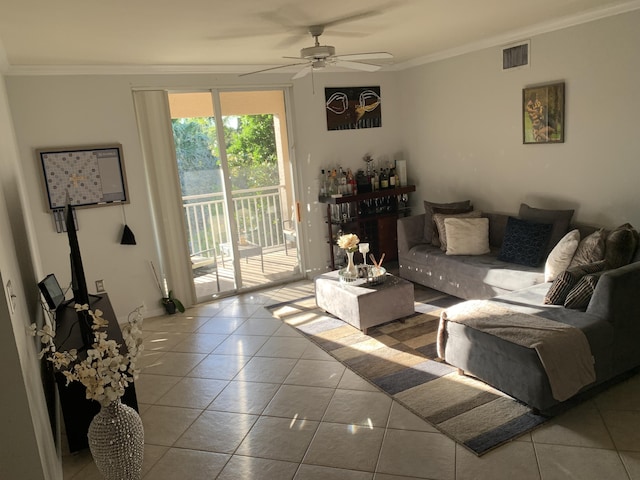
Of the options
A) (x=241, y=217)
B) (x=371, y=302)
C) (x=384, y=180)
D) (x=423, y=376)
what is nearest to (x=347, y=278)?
(x=371, y=302)

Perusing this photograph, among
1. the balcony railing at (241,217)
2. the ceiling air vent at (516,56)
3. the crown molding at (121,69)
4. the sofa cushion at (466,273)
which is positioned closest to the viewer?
the sofa cushion at (466,273)

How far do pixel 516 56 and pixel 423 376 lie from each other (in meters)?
3.18

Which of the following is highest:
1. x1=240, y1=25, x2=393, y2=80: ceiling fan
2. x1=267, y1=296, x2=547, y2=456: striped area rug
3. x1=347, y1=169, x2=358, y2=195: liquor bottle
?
x1=240, y1=25, x2=393, y2=80: ceiling fan

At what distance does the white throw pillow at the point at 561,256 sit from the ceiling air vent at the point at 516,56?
1782 millimetres

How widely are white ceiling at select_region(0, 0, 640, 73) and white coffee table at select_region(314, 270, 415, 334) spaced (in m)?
2.13

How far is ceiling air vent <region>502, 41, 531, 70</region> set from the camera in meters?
4.39

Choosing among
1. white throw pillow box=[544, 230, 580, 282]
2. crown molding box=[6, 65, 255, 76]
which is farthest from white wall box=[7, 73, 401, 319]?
white throw pillow box=[544, 230, 580, 282]

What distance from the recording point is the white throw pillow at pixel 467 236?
462 centimetres

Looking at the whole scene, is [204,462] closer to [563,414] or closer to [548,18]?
[563,414]

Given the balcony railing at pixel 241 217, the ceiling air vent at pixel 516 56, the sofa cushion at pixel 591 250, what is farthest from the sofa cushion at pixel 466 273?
the ceiling air vent at pixel 516 56

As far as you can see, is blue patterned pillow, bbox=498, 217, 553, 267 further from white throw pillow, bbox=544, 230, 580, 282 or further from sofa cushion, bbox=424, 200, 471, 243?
sofa cushion, bbox=424, 200, 471, 243

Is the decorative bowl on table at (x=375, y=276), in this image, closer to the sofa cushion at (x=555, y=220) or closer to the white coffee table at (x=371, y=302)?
the white coffee table at (x=371, y=302)

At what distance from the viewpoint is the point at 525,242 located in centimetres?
414

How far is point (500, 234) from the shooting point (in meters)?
4.71
